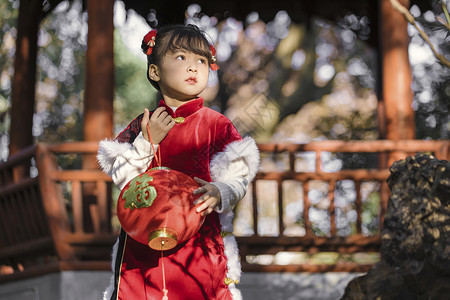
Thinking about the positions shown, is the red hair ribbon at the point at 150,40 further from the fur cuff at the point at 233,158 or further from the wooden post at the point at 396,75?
the wooden post at the point at 396,75

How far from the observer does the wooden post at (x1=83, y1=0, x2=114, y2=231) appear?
6.11 metres

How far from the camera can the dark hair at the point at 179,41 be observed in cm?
305

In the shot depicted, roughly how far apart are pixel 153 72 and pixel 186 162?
0.47 m

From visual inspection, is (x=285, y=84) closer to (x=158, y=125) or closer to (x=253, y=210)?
(x=253, y=210)

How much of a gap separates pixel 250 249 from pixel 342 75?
755 cm

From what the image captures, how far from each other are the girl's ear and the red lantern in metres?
0.56

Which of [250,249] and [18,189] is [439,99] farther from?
[18,189]

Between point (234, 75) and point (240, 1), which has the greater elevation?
point (240, 1)

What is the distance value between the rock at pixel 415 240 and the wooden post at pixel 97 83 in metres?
2.51

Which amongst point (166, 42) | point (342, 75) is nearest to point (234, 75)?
point (342, 75)

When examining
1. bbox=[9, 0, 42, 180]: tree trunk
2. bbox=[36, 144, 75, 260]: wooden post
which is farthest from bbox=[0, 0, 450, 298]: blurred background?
bbox=[36, 144, 75, 260]: wooden post

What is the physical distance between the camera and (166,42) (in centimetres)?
310

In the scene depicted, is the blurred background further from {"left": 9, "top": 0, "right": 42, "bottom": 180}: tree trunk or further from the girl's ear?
the girl's ear

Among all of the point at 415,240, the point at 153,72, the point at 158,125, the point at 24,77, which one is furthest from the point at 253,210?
the point at 24,77
